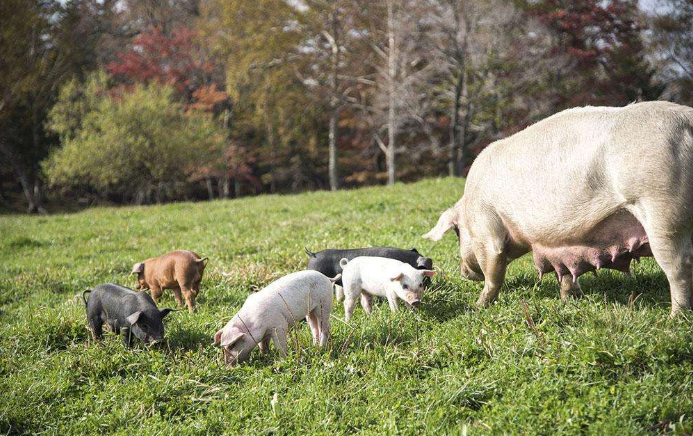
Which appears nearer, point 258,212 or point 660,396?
point 660,396

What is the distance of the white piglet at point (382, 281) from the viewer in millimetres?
4418

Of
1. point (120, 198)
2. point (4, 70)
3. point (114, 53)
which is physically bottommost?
point (120, 198)

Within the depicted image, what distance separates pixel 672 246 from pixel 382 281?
7.11 ft

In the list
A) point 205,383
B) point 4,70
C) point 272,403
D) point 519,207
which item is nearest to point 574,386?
point 519,207

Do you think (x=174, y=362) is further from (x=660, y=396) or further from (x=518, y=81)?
(x=518, y=81)

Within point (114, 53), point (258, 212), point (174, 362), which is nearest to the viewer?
point (174, 362)

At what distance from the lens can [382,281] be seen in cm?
466

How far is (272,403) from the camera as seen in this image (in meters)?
3.36

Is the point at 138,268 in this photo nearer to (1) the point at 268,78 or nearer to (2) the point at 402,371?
(2) the point at 402,371

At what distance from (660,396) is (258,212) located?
9.78 m

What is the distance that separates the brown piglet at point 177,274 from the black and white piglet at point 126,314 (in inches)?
26.4

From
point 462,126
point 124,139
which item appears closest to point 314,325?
point 462,126

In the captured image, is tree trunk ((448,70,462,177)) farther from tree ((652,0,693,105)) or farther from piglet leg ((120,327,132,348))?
piglet leg ((120,327,132,348))

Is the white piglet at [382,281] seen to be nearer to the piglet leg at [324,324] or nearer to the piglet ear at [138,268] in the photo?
the piglet leg at [324,324]
